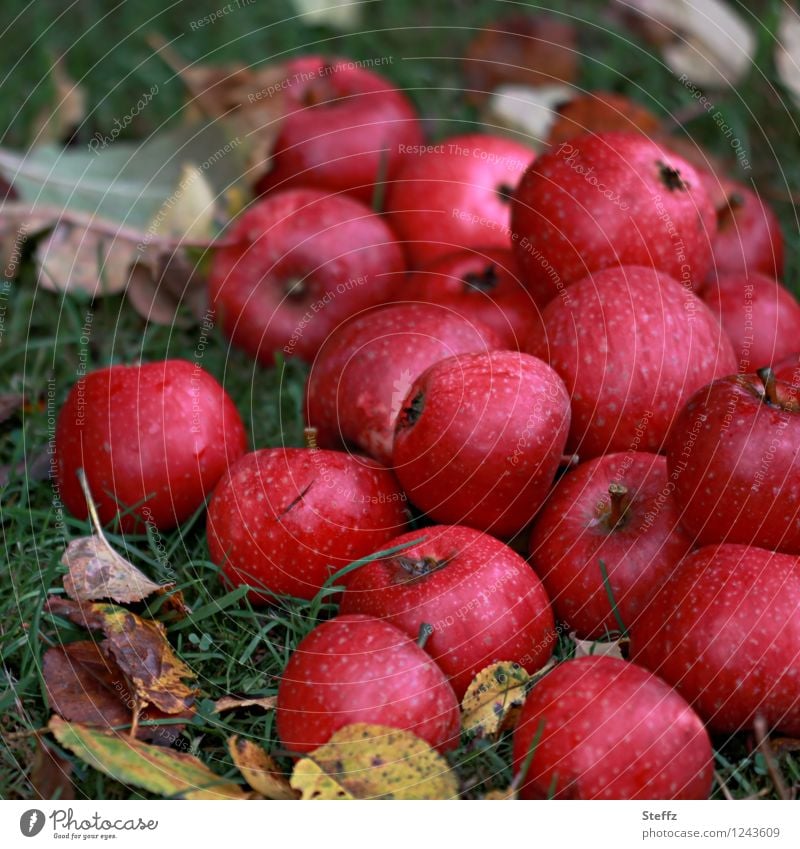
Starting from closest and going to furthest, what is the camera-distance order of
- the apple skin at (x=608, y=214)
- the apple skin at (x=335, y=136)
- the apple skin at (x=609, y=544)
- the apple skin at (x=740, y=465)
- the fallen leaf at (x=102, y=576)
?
the apple skin at (x=740, y=465)
the apple skin at (x=609, y=544)
the fallen leaf at (x=102, y=576)
the apple skin at (x=608, y=214)
the apple skin at (x=335, y=136)

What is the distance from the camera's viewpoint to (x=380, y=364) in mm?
2170

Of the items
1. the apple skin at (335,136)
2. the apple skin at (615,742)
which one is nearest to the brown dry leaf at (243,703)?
the apple skin at (615,742)

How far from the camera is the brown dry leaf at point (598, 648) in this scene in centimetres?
181

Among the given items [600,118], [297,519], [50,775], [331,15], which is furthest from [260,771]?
[331,15]

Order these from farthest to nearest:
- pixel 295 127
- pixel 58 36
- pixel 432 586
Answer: pixel 58 36 → pixel 295 127 → pixel 432 586

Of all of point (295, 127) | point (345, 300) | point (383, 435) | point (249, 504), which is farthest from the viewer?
point (295, 127)

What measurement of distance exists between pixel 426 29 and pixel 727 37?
1173 millimetres

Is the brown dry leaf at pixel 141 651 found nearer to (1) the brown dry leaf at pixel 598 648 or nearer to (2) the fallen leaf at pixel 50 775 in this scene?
(2) the fallen leaf at pixel 50 775

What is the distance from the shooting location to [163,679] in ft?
6.01

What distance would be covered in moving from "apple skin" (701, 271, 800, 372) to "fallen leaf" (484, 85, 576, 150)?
119 cm

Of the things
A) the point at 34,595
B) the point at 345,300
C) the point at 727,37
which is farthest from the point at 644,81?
the point at 34,595

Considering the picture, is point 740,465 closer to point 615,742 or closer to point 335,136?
point 615,742

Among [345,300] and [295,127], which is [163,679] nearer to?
[345,300]

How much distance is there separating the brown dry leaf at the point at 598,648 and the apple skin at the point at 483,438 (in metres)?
0.26
